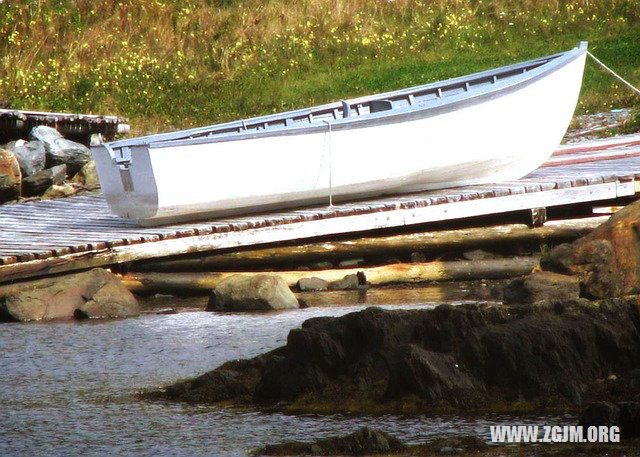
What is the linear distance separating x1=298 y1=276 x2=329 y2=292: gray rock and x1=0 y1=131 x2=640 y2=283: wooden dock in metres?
0.47

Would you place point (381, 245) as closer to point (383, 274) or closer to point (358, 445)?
point (383, 274)

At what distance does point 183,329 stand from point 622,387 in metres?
4.66

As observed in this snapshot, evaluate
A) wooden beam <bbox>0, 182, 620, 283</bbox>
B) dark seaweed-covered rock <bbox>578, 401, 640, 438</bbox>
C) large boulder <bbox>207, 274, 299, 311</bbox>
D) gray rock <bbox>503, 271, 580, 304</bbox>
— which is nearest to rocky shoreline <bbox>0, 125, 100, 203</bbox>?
wooden beam <bbox>0, 182, 620, 283</bbox>

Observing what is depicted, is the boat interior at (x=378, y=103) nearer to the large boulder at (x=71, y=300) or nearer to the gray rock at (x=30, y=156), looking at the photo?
the large boulder at (x=71, y=300)

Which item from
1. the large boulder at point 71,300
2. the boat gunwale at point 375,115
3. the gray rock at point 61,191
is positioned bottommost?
the large boulder at point 71,300

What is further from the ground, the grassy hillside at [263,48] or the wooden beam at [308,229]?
the grassy hillside at [263,48]

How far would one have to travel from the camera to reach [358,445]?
6715mm

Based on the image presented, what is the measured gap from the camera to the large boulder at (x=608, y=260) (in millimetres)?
10805

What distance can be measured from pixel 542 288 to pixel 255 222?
3.42 meters

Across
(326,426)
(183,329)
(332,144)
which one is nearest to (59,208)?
(332,144)

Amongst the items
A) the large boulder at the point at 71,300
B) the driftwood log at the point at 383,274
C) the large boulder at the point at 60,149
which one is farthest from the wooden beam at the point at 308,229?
the large boulder at the point at 60,149

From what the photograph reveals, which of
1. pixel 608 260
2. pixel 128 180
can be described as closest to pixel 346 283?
pixel 128 180

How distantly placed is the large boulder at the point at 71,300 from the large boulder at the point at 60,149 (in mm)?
6730

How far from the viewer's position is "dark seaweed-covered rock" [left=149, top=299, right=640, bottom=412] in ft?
24.9
